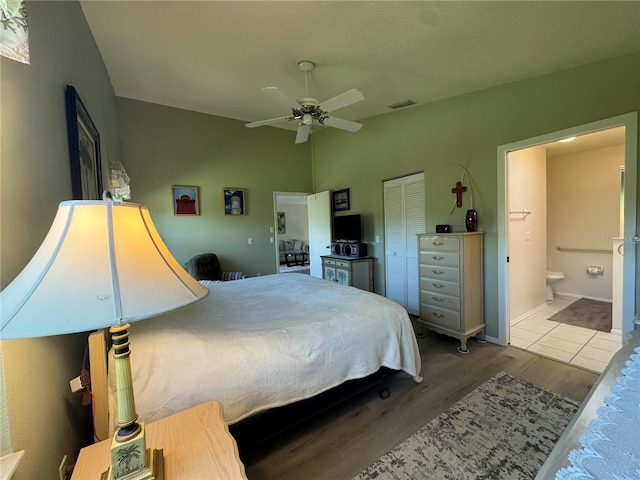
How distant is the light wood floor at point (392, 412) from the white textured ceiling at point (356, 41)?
276 cm

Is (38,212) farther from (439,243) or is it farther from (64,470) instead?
(439,243)

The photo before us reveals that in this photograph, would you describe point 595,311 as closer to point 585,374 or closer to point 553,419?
point 585,374

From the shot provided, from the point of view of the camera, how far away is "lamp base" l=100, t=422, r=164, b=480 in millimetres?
709

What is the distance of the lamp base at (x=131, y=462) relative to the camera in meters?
0.71

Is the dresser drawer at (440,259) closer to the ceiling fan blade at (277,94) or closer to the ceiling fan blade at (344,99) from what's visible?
the ceiling fan blade at (344,99)

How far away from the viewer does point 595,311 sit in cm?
399

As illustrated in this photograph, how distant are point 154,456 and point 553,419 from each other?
2.43 m

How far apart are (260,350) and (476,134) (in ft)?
→ 10.6

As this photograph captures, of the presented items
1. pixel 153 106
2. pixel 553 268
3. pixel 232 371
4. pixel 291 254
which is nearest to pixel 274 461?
pixel 232 371

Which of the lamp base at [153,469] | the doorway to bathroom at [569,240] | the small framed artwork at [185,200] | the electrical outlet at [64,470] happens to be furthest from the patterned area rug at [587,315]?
the small framed artwork at [185,200]

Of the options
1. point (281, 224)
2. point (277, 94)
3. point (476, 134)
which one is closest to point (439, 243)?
point (476, 134)

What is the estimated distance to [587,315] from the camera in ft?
12.6

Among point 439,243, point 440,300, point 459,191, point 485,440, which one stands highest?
point 459,191

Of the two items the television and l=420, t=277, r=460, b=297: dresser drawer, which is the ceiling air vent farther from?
l=420, t=277, r=460, b=297: dresser drawer
